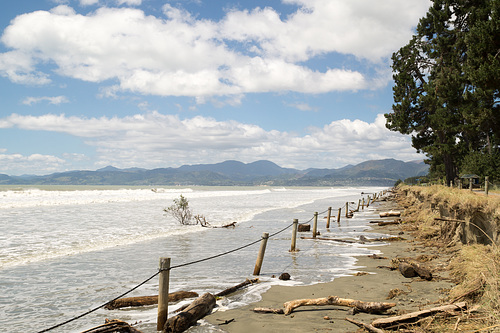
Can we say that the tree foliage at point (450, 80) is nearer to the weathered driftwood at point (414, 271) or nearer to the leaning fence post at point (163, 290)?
the weathered driftwood at point (414, 271)

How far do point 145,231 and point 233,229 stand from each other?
5.15 meters

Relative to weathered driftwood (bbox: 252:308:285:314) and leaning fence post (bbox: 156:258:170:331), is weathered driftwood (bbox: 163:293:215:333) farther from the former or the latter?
weathered driftwood (bbox: 252:308:285:314)

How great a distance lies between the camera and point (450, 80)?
24.8 m

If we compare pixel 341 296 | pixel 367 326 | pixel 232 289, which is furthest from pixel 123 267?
pixel 367 326

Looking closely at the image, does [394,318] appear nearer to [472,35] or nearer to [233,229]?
[233,229]

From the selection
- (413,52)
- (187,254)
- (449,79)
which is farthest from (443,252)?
(413,52)

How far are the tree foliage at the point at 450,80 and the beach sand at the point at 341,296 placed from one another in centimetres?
1129

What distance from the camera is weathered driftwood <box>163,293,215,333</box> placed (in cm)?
612

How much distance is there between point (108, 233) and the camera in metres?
19.2

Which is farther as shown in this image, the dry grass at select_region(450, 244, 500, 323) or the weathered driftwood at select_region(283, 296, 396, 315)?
the weathered driftwood at select_region(283, 296, 396, 315)

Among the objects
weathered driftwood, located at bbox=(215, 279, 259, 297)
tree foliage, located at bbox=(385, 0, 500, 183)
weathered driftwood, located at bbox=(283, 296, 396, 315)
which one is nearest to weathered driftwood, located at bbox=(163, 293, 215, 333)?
weathered driftwood, located at bbox=(215, 279, 259, 297)

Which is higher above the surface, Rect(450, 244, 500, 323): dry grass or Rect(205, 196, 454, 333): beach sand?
Rect(450, 244, 500, 323): dry grass

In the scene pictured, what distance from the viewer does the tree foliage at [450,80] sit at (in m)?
16.9

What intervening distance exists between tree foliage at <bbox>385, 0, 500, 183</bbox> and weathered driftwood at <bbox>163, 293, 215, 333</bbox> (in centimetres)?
1564
